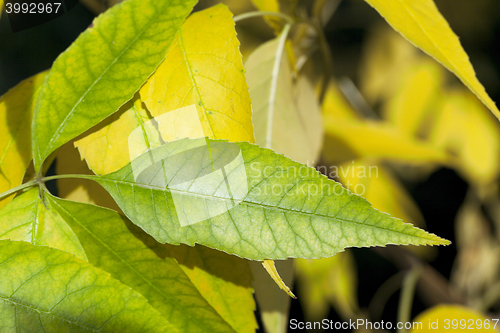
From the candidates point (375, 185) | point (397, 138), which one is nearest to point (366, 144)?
point (397, 138)

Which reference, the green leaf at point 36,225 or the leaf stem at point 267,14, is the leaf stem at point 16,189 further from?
the leaf stem at point 267,14

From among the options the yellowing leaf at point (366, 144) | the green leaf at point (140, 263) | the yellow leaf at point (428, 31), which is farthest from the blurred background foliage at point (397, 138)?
the green leaf at point (140, 263)

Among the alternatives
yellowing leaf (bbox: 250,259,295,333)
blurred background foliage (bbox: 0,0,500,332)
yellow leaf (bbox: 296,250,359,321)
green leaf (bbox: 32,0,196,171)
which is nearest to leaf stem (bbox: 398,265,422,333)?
blurred background foliage (bbox: 0,0,500,332)

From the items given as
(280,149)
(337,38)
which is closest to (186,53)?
(280,149)

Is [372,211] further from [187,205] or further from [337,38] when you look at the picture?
[337,38]

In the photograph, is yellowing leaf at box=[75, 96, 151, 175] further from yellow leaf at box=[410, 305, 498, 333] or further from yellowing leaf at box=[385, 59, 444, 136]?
yellowing leaf at box=[385, 59, 444, 136]

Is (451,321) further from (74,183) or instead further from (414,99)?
(414,99)
